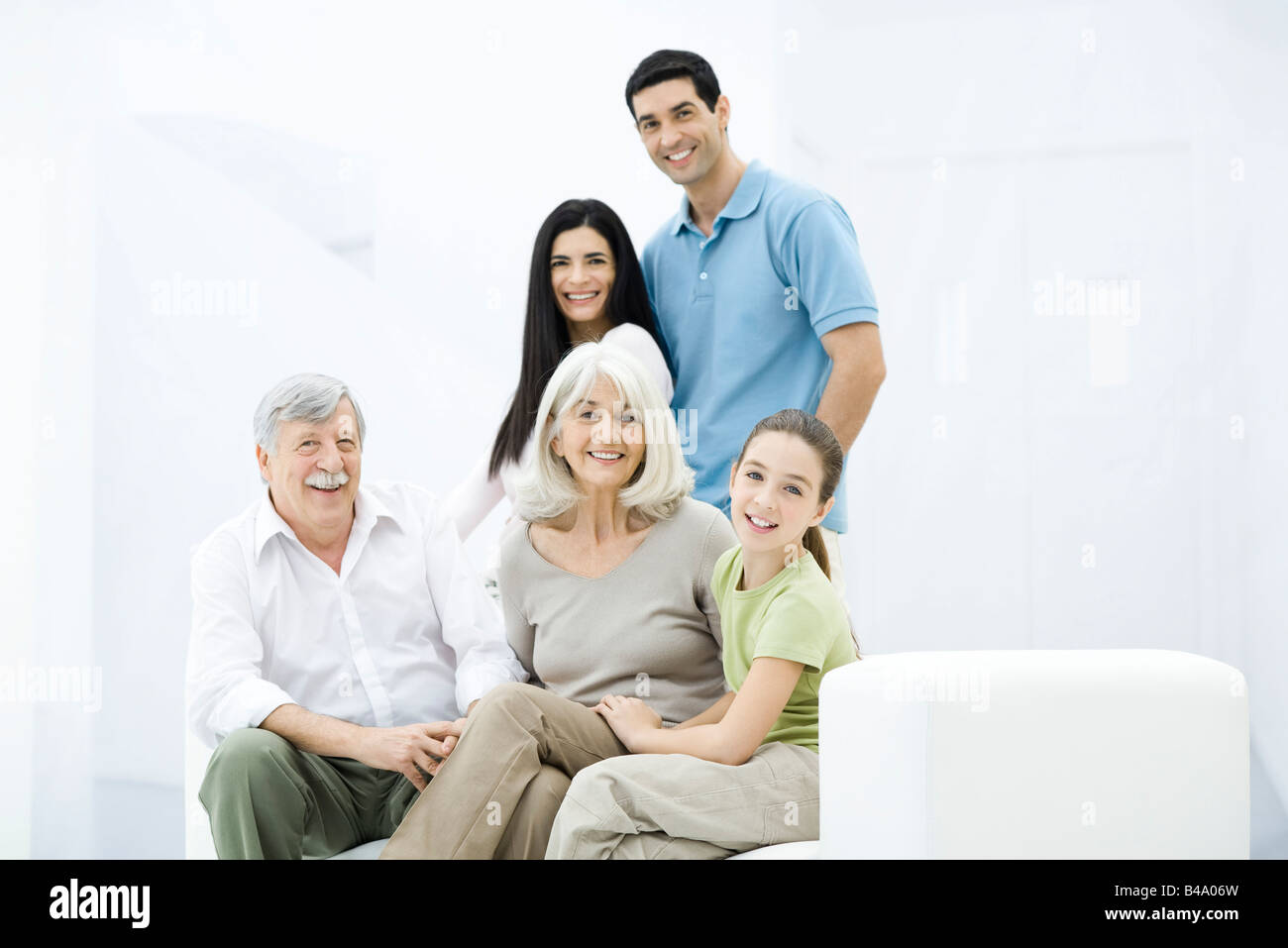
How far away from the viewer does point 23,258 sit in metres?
3.55

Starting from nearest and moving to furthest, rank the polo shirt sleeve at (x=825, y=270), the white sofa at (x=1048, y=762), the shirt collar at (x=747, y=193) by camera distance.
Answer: the white sofa at (x=1048, y=762)
the polo shirt sleeve at (x=825, y=270)
the shirt collar at (x=747, y=193)

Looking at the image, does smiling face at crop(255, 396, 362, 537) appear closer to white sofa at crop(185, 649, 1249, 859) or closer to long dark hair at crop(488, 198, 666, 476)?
long dark hair at crop(488, 198, 666, 476)

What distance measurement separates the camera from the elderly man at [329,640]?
177cm

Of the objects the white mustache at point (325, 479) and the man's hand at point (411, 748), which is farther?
the white mustache at point (325, 479)

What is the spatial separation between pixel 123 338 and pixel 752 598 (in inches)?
106

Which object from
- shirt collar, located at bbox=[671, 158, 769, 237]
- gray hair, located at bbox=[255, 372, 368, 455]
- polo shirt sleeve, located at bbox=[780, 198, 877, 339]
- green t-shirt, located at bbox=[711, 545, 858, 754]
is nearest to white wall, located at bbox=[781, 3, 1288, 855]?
shirt collar, located at bbox=[671, 158, 769, 237]

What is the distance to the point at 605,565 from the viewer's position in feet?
6.40

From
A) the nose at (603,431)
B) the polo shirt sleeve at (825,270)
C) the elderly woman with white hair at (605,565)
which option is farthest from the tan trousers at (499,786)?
the polo shirt sleeve at (825,270)

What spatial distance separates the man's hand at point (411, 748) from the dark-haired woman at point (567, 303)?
25.6 inches

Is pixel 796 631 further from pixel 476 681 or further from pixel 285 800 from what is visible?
pixel 285 800

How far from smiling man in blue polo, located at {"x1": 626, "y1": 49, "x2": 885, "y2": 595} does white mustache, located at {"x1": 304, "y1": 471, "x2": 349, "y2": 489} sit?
2.49ft

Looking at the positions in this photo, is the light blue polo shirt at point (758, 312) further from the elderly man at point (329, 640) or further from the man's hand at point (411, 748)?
the man's hand at point (411, 748)

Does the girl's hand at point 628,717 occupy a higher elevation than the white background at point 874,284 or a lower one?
lower

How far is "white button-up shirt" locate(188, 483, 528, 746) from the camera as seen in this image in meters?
1.89
